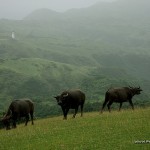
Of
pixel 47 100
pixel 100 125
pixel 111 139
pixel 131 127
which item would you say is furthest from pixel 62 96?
pixel 47 100

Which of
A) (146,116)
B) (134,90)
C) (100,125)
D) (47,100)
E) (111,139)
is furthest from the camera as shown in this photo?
(47,100)

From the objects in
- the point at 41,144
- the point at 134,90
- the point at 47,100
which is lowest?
the point at 47,100

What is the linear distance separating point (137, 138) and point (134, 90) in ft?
68.0

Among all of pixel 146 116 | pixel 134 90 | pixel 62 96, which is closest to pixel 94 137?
pixel 146 116

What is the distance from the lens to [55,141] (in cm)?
2197

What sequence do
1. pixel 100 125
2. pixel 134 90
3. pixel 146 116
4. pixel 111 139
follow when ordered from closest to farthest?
1. pixel 111 139
2. pixel 100 125
3. pixel 146 116
4. pixel 134 90

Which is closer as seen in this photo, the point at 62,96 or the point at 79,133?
the point at 79,133

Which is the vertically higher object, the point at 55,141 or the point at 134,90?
the point at 55,141

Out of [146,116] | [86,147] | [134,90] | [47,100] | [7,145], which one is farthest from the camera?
[47,100]

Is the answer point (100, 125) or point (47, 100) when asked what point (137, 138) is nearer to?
point (100, 125)

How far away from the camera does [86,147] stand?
19.6 metres

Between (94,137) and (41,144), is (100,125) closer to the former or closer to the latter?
(94,137)

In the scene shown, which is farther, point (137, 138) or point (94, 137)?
point (94, 137)

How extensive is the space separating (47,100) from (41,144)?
156 meters
